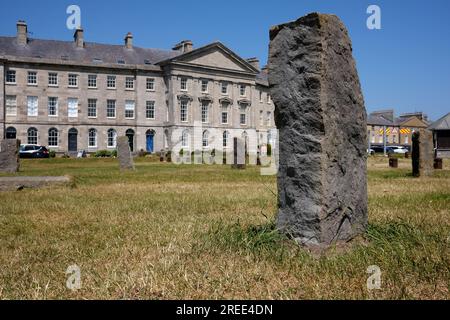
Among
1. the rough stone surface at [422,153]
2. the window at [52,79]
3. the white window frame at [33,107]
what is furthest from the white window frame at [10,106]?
the rough stone surface at [422,153]

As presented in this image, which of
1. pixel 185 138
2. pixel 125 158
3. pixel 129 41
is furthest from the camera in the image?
pixel 185 138

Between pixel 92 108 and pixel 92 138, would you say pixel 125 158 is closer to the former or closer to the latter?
pixel 92 138

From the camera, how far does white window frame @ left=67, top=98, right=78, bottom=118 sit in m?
52.7

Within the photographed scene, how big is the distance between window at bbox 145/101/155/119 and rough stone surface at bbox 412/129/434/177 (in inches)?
1769

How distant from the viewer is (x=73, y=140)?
52.8m

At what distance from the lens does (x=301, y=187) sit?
14.0 feet

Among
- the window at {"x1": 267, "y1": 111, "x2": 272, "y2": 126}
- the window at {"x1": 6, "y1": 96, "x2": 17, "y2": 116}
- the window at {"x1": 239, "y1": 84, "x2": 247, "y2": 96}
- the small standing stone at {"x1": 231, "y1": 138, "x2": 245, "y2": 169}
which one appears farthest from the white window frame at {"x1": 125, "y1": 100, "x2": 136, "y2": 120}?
the small standing stone at {"x1": 231, "y1": 138, "x2": 245, "y2": 169}

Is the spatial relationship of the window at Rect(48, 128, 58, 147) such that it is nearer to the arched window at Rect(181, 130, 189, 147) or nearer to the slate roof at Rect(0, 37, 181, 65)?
the slate roof at Rect(0, 37, 181, 65)

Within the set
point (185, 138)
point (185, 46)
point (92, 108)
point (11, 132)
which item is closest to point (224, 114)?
point (185, 138)

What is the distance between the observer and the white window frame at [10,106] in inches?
1951

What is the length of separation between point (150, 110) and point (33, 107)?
1385 centimetres

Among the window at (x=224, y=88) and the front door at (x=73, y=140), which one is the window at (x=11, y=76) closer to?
the front door at (x=73, y=140)
